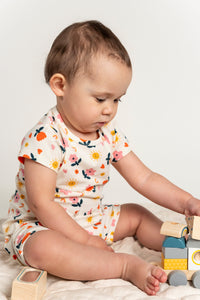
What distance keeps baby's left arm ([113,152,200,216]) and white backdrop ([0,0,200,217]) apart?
105 centimetres

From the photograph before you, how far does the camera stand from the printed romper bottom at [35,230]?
4.99 feet

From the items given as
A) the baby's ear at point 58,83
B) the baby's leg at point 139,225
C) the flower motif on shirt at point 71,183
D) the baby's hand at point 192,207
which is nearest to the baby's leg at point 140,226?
the baby's leg at point 139,225

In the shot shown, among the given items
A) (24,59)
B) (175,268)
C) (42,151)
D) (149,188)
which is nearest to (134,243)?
(149,188)

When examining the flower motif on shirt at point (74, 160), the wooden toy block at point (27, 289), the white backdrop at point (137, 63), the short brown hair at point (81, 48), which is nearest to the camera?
the wooden toy block at point (27, 289)

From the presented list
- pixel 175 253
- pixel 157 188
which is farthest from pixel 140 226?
pixel 175 253

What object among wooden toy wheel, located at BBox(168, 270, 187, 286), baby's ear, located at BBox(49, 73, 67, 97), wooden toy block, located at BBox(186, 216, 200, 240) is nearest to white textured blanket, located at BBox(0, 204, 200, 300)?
wooden toy wheel, located at BBox(168, 270, 187, 286)

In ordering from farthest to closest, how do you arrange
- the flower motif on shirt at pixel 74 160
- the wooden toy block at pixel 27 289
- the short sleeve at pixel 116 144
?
1. the short sleeve at pixel 116 144
2. the flower motif on shirt at pixel 74 160
3. the wooden toy block at pixel 27 289

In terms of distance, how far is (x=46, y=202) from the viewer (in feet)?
4.98

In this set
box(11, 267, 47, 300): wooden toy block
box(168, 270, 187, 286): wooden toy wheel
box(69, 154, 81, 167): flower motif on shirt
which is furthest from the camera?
box(69, 154, 81, 167): flower motif on shirt

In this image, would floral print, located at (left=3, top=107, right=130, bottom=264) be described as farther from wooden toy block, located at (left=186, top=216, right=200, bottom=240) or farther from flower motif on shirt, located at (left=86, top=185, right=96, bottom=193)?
wooden toy block, located at (left=186, top=216, right=200, bottom=240)

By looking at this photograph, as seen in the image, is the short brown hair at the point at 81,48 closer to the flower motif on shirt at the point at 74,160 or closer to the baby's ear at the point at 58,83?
the baby's ear at the point at 58,83

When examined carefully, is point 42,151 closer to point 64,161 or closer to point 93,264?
point 64,161

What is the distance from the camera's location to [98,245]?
62.3 inches

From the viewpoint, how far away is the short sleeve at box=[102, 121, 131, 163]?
179 cm
